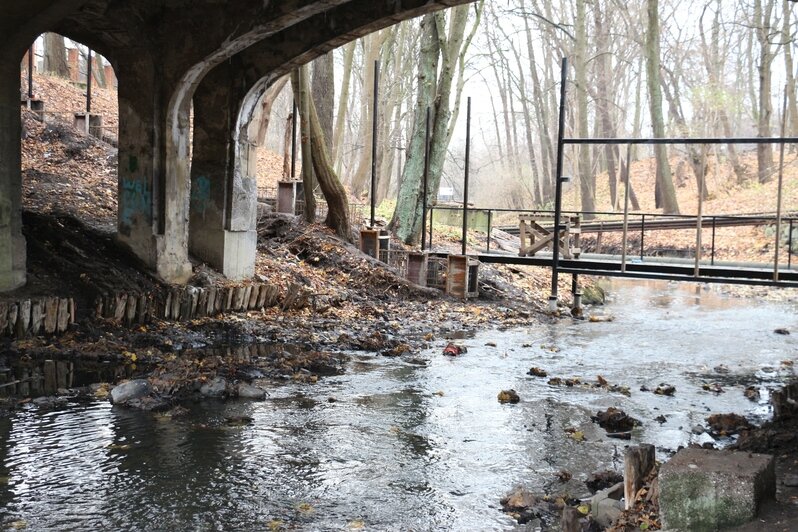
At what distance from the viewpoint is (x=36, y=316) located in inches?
395

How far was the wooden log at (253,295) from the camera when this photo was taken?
13.1 meters

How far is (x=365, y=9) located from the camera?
11.5 meters

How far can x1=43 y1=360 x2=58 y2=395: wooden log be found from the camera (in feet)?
27.0

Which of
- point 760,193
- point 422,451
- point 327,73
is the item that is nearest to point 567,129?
point 760,193

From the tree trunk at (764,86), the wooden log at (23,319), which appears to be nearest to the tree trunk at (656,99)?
the tree trunk at (764,86)

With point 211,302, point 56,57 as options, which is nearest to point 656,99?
point 211,302

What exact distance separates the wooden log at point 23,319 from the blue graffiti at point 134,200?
3.13 m

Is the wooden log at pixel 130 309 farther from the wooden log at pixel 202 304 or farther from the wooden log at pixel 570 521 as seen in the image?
the wooden log at pixel 570 521

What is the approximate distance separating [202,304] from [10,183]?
325cm

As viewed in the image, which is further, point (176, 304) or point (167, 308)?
point (176, 304)

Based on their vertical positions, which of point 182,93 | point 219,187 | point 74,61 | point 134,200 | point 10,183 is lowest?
point 134,200

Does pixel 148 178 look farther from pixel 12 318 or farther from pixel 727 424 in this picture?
pixel 727 424

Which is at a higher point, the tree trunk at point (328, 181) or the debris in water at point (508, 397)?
the tree trunk at point (328, 181)

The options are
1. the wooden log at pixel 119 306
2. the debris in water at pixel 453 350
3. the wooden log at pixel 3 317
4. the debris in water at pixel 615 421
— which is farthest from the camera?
the debris in water at pixel 453 350
